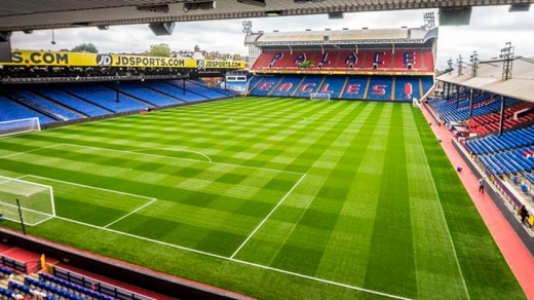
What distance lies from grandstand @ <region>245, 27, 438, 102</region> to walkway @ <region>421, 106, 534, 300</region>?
44348 mm

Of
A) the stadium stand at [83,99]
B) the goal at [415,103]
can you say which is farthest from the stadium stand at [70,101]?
the goal at [415,103]

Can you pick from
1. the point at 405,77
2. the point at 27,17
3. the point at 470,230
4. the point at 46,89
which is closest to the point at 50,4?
the point at 27,17

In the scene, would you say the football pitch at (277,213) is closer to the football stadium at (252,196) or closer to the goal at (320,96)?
the football stadium at (252,196)

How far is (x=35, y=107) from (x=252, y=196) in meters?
32.3

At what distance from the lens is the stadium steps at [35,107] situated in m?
36.8

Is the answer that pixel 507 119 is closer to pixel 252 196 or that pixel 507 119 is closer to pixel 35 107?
pixel 252 196

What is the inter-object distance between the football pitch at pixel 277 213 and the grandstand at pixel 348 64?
3792cm

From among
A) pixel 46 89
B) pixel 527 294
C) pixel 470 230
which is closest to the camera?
pixel 527 294

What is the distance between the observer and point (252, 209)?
15.5 meters

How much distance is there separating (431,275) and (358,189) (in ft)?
23.9

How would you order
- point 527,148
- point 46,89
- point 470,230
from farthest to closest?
point 46,89
point 527,148
point 470,230

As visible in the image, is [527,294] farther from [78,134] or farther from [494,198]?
[78,134]

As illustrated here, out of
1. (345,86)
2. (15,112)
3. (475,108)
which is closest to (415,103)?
(345,86)

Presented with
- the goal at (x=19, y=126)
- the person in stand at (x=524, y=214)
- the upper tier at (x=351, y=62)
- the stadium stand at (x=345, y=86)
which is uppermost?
the upper tier at (x=351, y=62)
